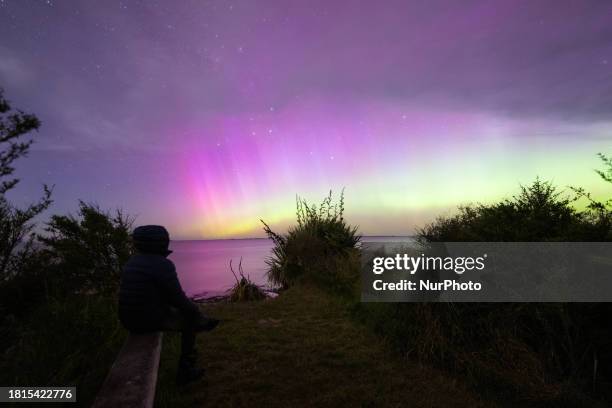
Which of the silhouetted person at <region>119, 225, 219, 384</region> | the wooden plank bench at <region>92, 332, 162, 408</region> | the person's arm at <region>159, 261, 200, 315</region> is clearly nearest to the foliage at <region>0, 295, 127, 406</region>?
the wooden plank bench at <region>92, 332, 162, 408</region>

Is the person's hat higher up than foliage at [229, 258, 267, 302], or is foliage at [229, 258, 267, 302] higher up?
the person's hat

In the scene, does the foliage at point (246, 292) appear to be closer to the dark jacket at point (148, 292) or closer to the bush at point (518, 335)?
the bush at point (518, 335)

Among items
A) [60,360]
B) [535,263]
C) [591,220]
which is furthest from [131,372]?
[591,220]

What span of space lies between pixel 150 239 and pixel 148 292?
23.3 inches

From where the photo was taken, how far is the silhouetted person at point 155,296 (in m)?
3.62

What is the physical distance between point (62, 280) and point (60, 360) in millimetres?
5129

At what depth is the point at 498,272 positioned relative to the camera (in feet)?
16.0

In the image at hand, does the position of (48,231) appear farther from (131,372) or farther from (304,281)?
(131,372)

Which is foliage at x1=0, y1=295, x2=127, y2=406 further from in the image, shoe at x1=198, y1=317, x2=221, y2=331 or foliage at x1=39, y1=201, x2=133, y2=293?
foliage at x1=39, y1=201, x2=133, y2=293

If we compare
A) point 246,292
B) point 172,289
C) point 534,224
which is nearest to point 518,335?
point 534,224

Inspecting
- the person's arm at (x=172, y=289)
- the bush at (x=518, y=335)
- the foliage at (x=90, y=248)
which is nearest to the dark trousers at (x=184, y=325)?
the person's arm at (x=172, y=289)

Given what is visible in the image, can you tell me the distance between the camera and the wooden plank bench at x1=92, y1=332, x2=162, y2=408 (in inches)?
104

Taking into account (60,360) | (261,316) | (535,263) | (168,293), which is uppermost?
(535,263)

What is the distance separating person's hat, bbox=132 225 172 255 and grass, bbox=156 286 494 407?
1608 millimetres
